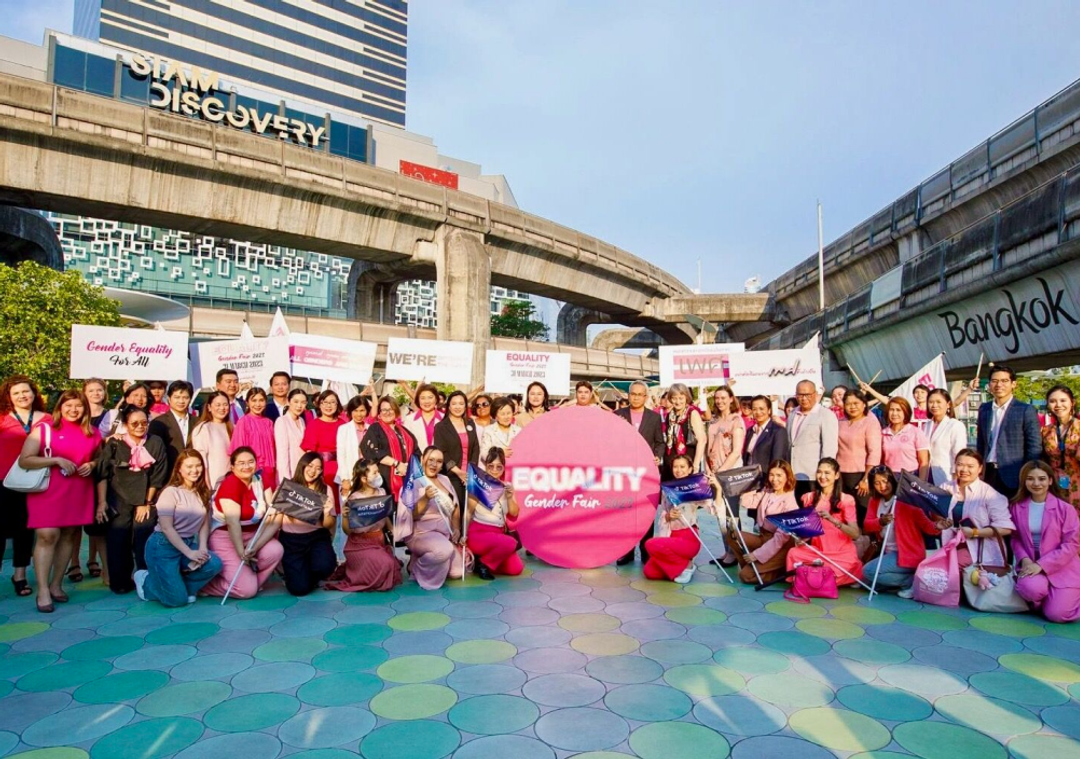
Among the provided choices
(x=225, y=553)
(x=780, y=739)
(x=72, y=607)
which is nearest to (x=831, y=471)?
(x=780, y=739)

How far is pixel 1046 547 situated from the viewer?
220 inches

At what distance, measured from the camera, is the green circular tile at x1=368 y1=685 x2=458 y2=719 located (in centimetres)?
381

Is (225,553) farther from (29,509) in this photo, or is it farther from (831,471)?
(831,471)

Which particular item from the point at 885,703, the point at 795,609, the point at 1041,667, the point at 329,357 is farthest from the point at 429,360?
the point at 1041,667

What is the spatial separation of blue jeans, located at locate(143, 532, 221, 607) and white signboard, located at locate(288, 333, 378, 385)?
4.65m

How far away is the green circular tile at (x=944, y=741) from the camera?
335 cm

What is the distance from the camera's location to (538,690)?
4121 millimetres

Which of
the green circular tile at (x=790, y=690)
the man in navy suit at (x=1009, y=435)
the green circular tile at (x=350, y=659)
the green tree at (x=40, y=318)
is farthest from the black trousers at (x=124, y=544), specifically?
the green tree at (x=40, y=318)

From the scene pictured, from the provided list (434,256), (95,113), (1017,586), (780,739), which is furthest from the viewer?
(434,256)

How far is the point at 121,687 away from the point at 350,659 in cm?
136

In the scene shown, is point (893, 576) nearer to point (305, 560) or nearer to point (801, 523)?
point (801, 523)

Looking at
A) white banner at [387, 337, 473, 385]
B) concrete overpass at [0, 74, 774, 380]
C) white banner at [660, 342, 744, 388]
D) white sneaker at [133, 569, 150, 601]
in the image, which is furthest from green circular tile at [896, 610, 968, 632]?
concrete overpass at [0, 74, 774, 380]

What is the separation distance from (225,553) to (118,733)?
269 centimetres

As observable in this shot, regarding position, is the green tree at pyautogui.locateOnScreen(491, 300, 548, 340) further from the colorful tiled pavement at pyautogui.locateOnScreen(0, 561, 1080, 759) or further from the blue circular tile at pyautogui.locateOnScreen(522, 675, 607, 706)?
the blue circular tile at pyautogui.locateOnScreen(522, 675, 607, 706)
